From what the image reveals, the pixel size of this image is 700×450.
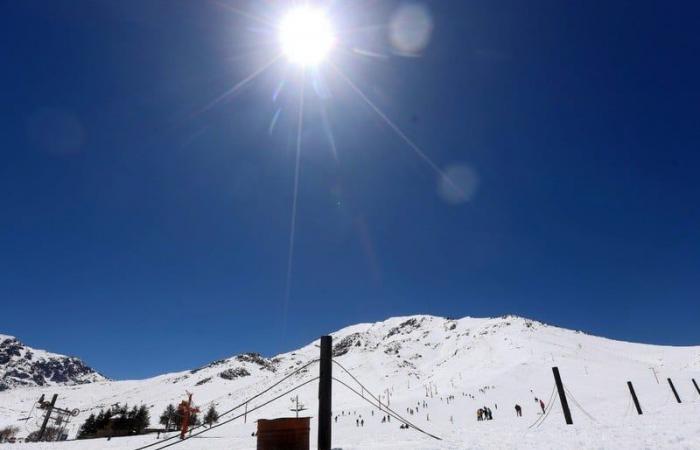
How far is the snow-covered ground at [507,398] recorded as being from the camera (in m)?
18.2

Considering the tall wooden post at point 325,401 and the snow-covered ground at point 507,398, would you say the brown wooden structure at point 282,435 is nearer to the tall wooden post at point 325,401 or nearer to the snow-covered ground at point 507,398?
the tall wooden post at point 325,401

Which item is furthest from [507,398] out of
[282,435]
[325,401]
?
[282,435]

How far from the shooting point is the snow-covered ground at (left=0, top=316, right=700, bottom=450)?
1820 centimetres

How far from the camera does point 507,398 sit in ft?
212

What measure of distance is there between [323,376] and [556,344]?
136718mm

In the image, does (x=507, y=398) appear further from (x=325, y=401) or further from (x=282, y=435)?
(x=282, y=435)

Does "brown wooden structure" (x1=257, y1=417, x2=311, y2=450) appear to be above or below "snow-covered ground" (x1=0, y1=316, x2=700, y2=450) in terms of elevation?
below

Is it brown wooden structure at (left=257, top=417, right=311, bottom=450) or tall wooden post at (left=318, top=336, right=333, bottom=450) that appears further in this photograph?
tall wooden post at (left=318, top=336, right=333, bottom=450)

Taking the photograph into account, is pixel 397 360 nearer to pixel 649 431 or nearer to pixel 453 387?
pixel 453 387

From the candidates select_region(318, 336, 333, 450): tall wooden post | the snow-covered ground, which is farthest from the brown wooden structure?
the snow-covered ground

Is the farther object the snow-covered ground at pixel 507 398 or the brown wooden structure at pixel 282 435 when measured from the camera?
the snow-covered ground at pixel 507 398

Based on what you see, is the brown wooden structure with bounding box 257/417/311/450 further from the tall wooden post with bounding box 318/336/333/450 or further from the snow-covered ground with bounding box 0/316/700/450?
the snow-covered ground with bounding box 0/316/700/450

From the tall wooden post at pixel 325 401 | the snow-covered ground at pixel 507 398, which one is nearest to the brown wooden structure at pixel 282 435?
the tall wooden post at pixel 325 401

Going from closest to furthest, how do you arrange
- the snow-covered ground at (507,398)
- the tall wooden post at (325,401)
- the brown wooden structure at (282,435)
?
the brown wooden structure at (282,435) → the tall wooden post at (325,401) → the snow-covered ground at (507,398)
